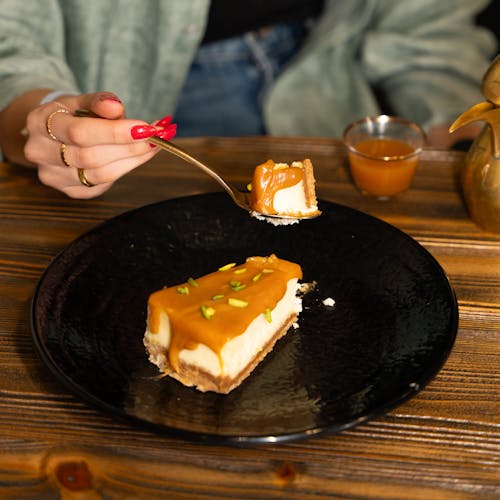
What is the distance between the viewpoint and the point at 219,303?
0.98m

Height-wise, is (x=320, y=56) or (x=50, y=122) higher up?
(x=50, y=122)

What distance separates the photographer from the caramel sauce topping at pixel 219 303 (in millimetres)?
938

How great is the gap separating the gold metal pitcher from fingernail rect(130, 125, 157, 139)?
0.55 meters

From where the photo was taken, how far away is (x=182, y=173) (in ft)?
5.07

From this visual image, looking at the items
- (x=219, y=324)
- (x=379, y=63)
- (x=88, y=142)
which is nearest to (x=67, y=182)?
(x=88, y=142)

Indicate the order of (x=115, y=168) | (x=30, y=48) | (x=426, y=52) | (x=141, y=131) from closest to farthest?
(x=141, y=131) → (x=115, y=168) → (x=30, y=48) → (x=426, y=52)

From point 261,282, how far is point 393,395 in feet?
0.93

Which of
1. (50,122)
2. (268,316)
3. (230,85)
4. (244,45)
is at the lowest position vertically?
(230,85)

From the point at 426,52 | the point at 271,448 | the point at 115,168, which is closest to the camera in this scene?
the point at 271,448

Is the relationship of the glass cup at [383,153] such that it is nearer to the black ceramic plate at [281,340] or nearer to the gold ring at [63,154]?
the black ceramic plate at [281,340]

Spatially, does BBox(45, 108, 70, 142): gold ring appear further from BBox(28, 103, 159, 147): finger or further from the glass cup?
the glass cup

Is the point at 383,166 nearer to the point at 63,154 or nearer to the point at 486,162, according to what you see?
the point at 486,162

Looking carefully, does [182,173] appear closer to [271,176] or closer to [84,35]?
[271,176]

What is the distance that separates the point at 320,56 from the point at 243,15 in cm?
27
